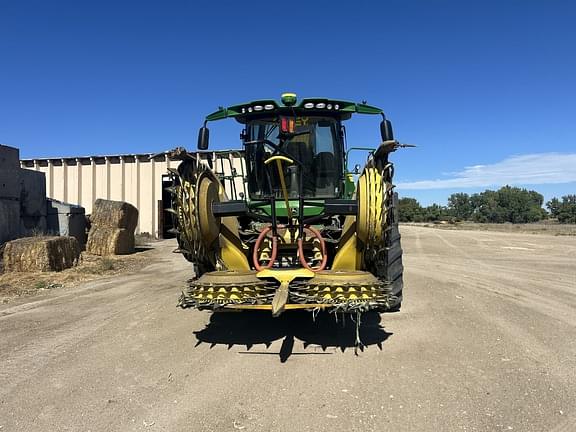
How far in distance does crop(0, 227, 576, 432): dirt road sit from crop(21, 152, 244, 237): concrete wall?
1670 cm

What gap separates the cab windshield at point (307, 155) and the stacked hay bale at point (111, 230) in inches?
382

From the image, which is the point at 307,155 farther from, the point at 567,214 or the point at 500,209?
the point at 500,209

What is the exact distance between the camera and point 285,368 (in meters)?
4.58

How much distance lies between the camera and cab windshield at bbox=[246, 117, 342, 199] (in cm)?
674

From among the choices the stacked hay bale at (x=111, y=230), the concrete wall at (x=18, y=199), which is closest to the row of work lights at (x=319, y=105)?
the concrete wall at (x=18, y=199)

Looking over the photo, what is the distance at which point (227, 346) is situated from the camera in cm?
533

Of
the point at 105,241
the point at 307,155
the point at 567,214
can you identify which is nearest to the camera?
the point at 307,155

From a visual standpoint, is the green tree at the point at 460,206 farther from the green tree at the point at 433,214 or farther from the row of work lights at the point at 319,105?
the row of work lights at the point at 319,105

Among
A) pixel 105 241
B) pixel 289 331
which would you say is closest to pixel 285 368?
pixel 289 331

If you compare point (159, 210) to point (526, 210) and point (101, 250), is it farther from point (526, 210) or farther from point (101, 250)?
point (526, 210)

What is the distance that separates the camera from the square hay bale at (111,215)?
A: 15.6m

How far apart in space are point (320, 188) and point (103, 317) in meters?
3.70

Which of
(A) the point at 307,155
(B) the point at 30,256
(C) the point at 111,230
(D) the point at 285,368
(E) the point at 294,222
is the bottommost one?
(D) the point at 285,368

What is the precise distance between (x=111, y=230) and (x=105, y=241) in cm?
46
